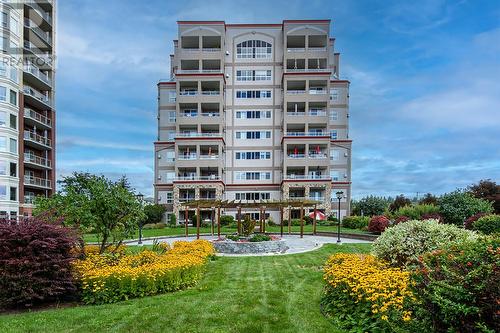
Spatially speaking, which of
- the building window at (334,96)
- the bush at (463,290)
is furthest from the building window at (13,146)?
the bush at (463,290)

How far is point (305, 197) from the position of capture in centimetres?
4750

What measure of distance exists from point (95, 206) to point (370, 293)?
9.19 meters

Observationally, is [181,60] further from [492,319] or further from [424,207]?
[492,319]

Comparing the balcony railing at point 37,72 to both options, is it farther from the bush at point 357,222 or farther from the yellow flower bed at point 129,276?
the yellow flower bed at point 129,276

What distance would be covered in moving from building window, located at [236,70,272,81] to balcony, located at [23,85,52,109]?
24.9 meters

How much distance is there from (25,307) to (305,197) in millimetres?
40808

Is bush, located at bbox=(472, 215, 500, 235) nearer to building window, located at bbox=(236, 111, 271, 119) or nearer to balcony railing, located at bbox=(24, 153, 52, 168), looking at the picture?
building window, located at bbox=(236, 111, 271, 119)

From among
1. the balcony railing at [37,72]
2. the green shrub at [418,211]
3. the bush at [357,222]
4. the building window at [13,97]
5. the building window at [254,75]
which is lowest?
the bush at [357,222]

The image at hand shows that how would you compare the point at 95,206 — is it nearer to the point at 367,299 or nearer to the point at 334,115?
the point at 367,299

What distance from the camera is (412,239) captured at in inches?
361

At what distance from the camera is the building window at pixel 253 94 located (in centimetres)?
5169

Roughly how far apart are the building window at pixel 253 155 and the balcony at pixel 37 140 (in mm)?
24338

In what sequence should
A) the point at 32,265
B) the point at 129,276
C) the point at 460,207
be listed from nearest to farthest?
1. the point at 32,265
2. the point at 129,276
3. the point at 460,207

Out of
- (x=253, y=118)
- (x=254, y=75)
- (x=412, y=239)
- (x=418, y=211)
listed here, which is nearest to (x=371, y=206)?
(x=418, y=211)
